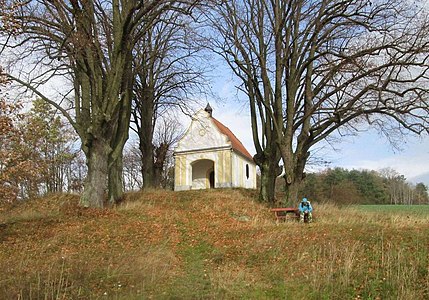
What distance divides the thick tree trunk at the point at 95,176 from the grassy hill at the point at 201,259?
567 millimetres

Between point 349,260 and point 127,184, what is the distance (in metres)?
51.8

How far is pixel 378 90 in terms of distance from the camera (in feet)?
43.0

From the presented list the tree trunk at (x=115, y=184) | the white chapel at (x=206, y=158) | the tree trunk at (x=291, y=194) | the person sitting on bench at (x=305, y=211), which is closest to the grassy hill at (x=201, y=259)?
the person sitting on bench at (x=305, y=211)

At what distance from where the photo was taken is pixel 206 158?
3038 centimetres

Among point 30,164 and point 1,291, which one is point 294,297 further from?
point 30,164

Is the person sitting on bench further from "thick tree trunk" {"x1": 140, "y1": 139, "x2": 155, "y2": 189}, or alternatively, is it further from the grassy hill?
"thick tree trunk" {"x1": 140, "y1": 139, "x2": 155, "y2": 189}

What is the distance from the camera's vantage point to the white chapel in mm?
29516

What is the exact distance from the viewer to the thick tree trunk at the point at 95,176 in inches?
481

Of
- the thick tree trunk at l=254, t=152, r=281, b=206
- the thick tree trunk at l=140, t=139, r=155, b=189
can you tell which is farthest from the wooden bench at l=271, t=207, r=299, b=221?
the thick tree trunk at l=140, t=139, r=155, b=189

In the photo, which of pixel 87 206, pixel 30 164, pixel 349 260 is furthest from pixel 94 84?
pixel 349 260

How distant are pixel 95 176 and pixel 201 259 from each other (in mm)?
5732

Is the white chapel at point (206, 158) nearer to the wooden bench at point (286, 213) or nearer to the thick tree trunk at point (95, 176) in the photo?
the wooden bench at point (286, 213)

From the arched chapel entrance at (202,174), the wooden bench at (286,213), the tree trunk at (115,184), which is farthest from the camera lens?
the arched chapel entrance at (202,174)

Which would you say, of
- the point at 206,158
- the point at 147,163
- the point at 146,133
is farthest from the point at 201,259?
the point at 206,158
